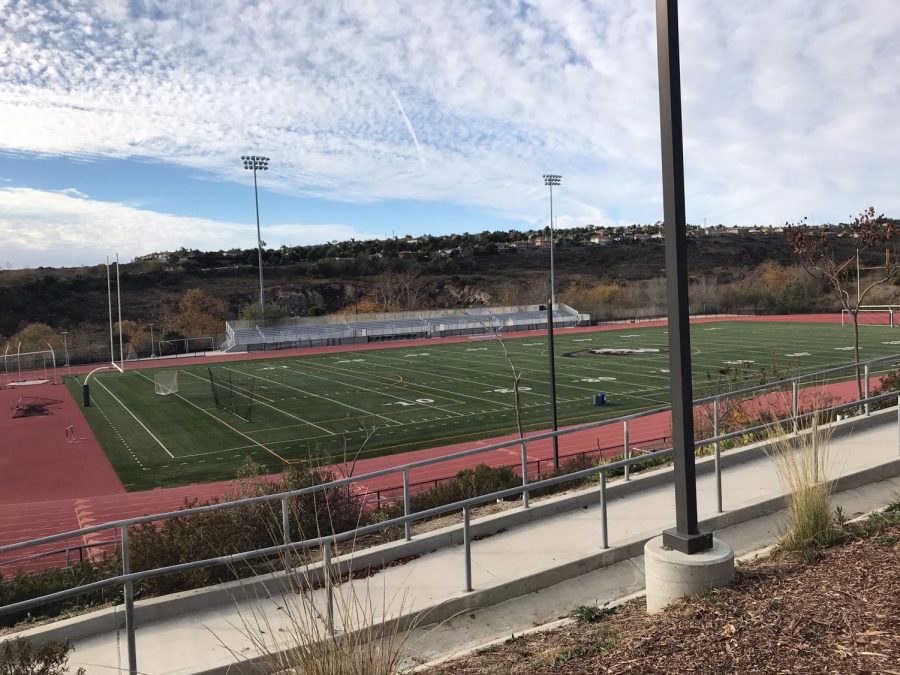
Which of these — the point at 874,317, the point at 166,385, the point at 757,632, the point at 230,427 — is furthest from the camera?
the point at 874,317

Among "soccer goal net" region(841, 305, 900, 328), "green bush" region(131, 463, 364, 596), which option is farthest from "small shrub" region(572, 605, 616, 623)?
"soccer goal net" region(841, 305, 900, 328)

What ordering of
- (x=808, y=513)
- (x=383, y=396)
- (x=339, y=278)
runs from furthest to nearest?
(x=339, y=278) < (x=383, y=396) < (x=808, y=513)

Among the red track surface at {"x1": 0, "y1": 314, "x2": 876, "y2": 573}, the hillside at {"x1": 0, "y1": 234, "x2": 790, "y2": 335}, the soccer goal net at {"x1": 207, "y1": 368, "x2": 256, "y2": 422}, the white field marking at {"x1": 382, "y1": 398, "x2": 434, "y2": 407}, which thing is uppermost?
the hillside at {"x1": 0, "y1": 234, "x2": 790, "y2": 335}

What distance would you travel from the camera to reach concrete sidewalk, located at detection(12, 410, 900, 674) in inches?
247

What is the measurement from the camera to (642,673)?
4.13 metres

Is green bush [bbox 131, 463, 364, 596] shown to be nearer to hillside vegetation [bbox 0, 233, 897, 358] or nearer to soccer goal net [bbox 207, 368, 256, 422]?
soccer goal net [bbox 207, 368, 256, 422]

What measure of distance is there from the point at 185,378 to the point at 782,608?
46232 millimetres

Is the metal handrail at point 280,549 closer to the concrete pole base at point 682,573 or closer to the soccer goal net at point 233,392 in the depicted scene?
the concrete pole base at point 682,573

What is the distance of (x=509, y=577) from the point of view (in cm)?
699

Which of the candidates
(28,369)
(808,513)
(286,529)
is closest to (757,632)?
(808,513)

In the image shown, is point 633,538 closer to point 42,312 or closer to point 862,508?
point 862,508

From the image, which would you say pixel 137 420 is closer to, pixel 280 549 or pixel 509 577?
pixel 509 577

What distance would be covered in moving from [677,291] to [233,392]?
37032 mm

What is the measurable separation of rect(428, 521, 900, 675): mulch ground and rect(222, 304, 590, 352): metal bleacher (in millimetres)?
56979
